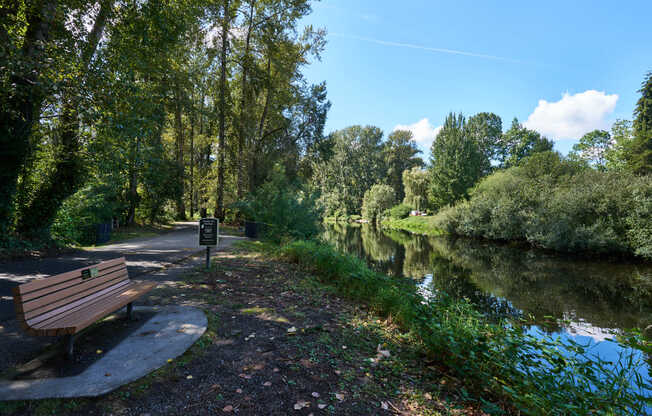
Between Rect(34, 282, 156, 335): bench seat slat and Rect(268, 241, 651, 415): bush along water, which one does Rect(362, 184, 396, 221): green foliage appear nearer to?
Rect(268, 241, 651, 415): bush along water

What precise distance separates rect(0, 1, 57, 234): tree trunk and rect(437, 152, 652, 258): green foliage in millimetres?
24619

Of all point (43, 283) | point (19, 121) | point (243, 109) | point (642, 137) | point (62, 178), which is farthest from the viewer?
point (642, 137)

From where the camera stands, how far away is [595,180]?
19594 millimetres

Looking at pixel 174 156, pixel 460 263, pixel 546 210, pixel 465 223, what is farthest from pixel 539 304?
pixel 174 156

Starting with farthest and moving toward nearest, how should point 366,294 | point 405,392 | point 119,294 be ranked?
point 366,294, point 119,294, point 405,392

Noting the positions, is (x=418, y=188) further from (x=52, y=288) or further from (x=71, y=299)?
(x=52, y=288)

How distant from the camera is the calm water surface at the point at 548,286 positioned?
7035 mm

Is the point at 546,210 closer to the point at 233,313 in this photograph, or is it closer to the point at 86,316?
the point at 233,313

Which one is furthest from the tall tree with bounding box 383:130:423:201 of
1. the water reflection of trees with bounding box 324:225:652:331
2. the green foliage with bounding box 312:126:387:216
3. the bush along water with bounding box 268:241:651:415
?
the bush along water with bounding box 268:241:651:415

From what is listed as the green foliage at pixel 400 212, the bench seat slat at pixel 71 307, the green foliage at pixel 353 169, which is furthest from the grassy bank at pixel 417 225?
the bench seat slat at pixel 71 307

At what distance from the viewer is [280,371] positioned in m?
2.79

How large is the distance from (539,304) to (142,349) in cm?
1045

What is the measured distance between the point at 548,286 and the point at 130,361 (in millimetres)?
13394

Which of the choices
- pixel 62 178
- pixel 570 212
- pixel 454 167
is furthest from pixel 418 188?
pixel 62 178
